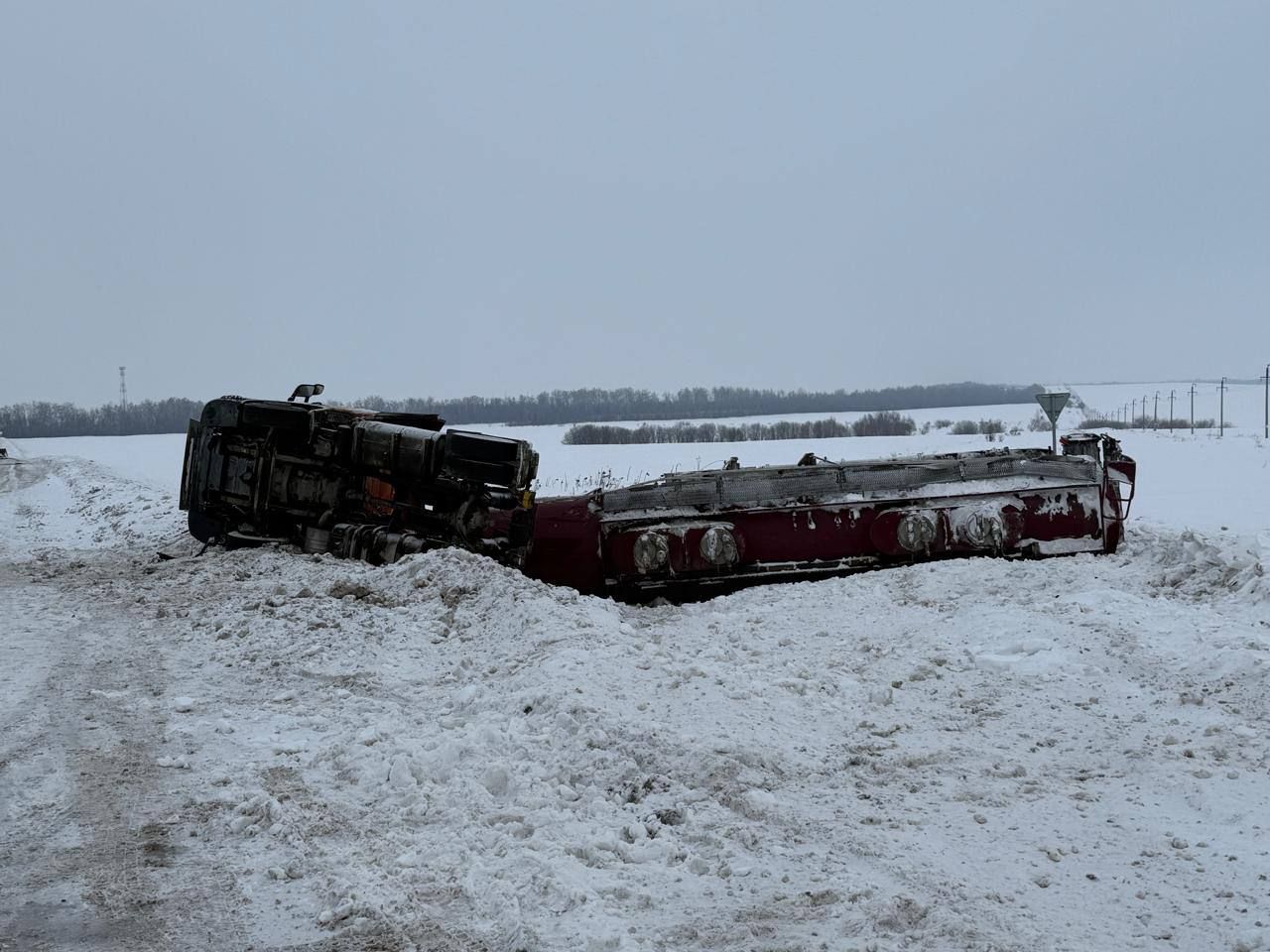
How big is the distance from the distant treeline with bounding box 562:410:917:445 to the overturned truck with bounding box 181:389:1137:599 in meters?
42.9

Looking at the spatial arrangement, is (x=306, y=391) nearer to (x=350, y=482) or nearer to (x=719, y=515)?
(x=350, y=482)

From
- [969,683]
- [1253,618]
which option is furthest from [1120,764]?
[1253,618]

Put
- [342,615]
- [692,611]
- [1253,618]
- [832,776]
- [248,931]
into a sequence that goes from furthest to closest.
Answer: [692,611], [342,615], [1253,618], [832,776], [248,931]

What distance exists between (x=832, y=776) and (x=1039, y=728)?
1.25 metres

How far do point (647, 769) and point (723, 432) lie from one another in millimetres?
58080

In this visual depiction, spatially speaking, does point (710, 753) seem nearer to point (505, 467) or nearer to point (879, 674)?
point (879, 674)

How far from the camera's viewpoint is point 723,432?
203 feet

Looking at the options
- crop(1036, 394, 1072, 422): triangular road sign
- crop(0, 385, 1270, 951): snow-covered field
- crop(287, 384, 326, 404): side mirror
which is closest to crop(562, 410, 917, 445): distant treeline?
crop(1036, 394, 1072, 422): triangular road sign

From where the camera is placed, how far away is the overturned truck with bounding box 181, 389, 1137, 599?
28.7 ft

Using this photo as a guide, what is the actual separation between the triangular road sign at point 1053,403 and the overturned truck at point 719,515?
526 centimetres

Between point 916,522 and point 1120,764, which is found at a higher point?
point 916,522

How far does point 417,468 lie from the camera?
9227 millimetres

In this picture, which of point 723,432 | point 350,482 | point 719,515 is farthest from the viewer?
point 723,432

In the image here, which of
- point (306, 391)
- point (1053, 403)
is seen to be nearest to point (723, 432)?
point (1053, 403)
